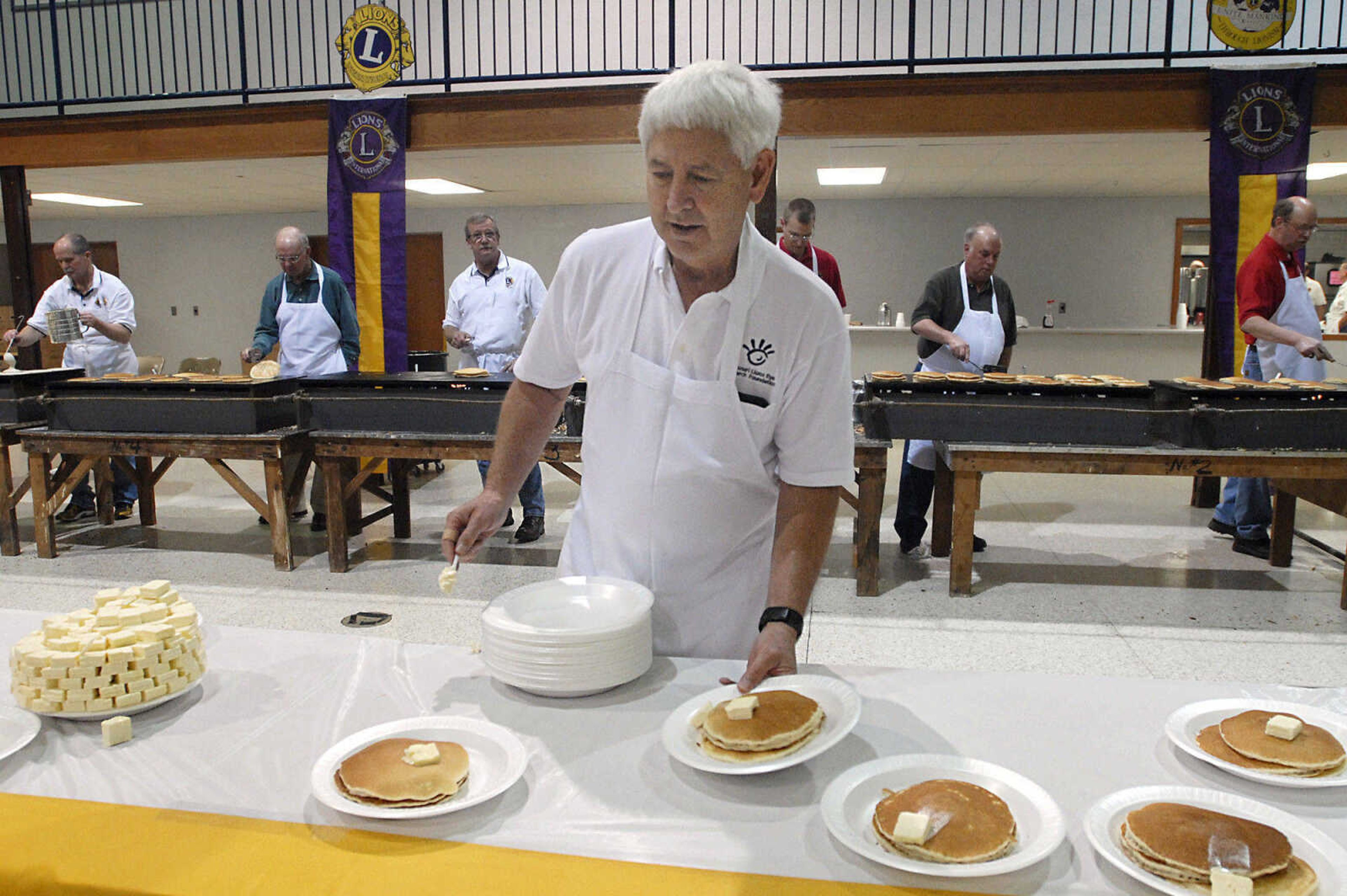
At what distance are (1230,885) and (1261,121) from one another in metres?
5.96

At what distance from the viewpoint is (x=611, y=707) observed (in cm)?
139

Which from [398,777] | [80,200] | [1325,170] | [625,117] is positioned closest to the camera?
[398,777]

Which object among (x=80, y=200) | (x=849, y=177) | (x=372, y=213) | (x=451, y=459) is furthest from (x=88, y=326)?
(x=80, y=200)

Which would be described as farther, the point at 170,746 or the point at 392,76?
the point at 392,76

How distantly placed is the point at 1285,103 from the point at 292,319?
6005 mm

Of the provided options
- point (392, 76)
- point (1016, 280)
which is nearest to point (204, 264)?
point (392, 76)

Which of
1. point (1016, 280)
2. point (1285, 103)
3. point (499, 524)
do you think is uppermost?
point (1285, 103)

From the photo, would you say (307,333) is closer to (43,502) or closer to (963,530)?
(43,502)

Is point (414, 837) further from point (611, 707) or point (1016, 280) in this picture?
Answer: point (1016, 280)

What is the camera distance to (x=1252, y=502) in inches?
215

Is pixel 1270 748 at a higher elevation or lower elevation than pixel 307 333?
lower

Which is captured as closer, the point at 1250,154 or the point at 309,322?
the point at 1250,154

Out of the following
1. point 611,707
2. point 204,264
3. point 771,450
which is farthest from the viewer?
point 204,264

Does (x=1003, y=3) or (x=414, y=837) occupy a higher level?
(x=1003, y=3)
